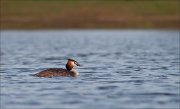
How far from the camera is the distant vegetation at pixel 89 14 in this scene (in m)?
87.4

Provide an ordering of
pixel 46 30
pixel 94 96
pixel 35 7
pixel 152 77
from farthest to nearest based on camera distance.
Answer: pixel 35 7 → pixel 46 30 → pixel 152 77 → pixel 94 96

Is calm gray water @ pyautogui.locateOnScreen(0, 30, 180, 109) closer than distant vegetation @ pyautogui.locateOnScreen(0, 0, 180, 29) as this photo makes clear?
Yes

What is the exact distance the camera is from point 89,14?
91.2 m

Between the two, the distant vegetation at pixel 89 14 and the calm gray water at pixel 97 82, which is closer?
the calm gray water at pixel 97 82

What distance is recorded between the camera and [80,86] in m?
27.6

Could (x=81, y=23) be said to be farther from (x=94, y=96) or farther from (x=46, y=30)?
(x=94, y=96)

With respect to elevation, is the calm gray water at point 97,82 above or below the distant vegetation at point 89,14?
below

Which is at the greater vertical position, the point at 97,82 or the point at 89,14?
the point at 89,14

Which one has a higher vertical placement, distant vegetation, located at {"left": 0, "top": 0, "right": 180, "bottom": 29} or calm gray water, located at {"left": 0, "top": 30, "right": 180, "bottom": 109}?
distant vegetation, located at {"left": 0, "top": 0, "right": 180, "bottom": 29}

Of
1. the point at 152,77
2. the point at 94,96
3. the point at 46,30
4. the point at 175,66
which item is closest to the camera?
the point at 94,96

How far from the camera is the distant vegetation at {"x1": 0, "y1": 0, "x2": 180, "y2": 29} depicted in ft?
287

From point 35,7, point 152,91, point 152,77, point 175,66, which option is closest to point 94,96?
point 152,91

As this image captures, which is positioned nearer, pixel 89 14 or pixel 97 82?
pixel 97 82

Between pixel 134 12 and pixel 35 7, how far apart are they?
41.9ft
